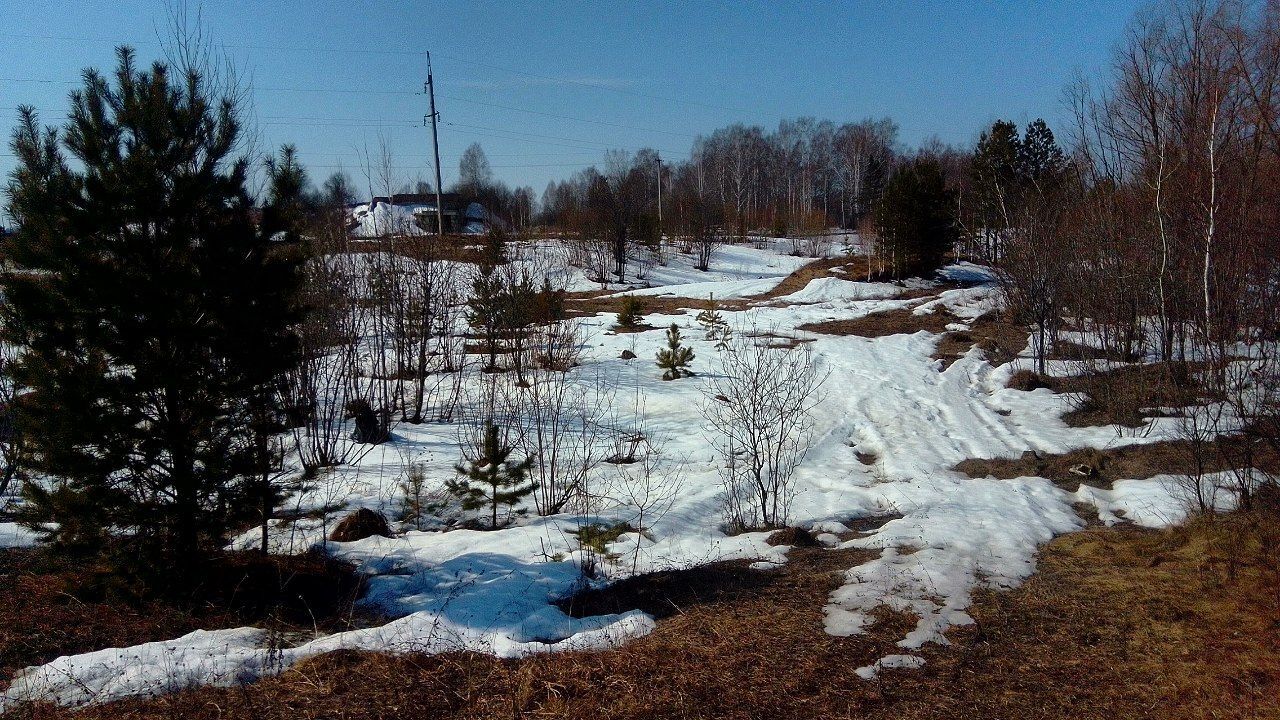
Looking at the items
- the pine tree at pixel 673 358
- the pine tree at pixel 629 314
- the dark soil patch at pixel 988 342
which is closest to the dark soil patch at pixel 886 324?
the dark soil patch at pixel 988 342

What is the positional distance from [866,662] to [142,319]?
5.31 m

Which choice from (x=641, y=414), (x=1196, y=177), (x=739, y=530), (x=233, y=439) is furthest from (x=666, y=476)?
(x=1196, y=177)

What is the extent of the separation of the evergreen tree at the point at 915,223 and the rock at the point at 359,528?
78.8 ft

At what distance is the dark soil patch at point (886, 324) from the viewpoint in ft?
62.4

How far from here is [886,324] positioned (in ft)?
65.7

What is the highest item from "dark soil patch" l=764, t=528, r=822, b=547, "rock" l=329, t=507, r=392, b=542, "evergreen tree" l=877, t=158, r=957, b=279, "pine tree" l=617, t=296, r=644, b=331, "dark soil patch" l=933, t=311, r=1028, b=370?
"evergreen tree" l=877, t=158, r=957, b=279

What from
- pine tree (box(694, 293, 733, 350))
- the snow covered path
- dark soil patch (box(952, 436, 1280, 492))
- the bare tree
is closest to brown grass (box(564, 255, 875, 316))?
pine tree (box(694, 293, 733, 350))

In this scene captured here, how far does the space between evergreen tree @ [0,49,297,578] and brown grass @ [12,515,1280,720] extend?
1983 millimetres

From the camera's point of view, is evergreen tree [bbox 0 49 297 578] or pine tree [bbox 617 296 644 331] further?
pine tree [bbox 617 296 644 331]

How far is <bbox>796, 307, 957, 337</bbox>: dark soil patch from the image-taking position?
Answer: 1903cm

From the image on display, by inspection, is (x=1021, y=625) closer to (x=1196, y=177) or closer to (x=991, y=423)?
(x=991, y=423)

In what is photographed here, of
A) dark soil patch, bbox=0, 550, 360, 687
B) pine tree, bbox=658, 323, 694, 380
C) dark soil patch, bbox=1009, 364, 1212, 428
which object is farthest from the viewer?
pine tree, bbox=658, 323, 694, 380

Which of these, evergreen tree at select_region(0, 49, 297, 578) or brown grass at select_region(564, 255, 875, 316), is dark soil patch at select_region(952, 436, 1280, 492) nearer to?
evergreen tree at select_region(0, 49, 297, 578)

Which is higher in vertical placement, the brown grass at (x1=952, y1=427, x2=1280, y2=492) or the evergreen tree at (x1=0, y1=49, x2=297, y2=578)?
the evergreen tree at (x1=0, y1=49, x2=297, y2=578)
